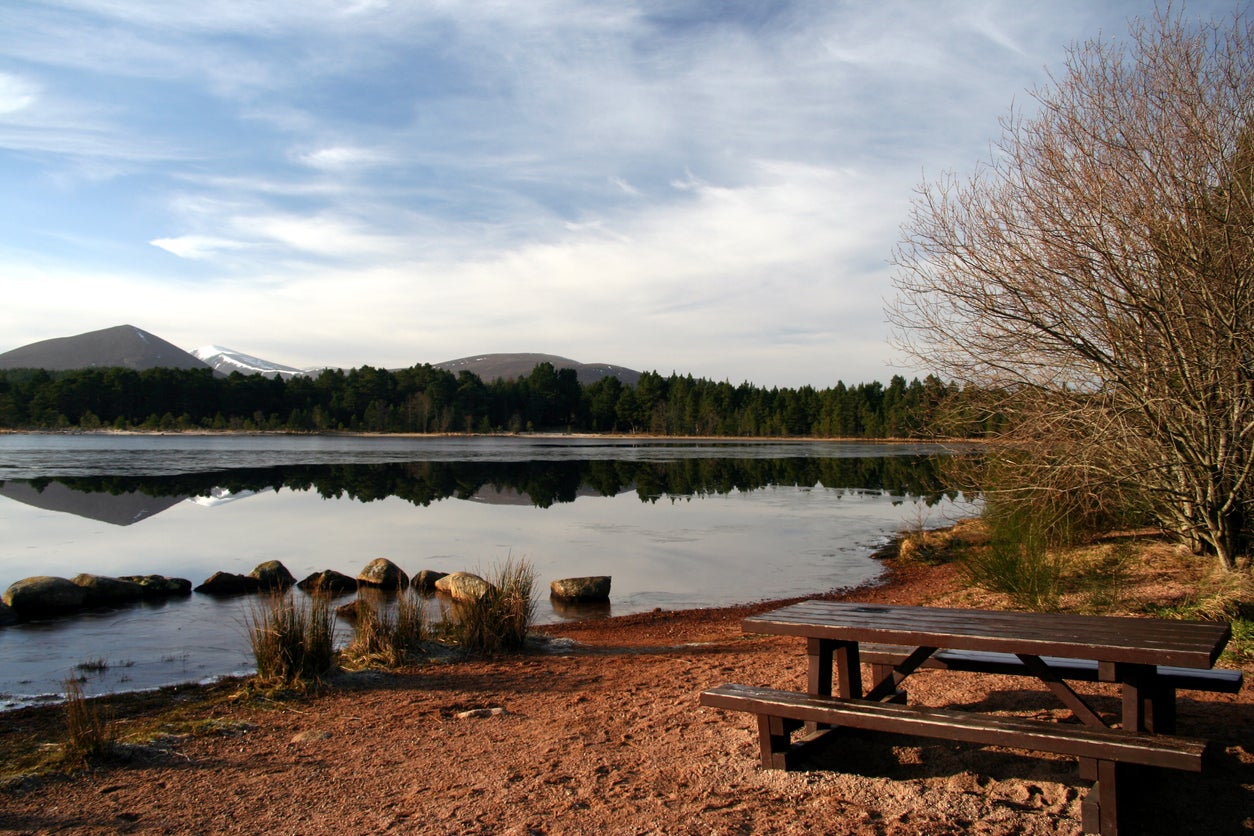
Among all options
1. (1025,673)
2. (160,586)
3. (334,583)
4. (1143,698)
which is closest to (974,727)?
(1143,698)

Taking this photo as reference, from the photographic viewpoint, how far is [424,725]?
233 inches

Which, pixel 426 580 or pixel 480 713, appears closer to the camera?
pixel 480 713

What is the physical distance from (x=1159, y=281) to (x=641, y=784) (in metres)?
7.77

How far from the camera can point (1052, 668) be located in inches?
195

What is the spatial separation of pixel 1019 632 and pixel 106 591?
1327 cm

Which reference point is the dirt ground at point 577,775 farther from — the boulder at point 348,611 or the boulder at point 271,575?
the boulder at point 271,575

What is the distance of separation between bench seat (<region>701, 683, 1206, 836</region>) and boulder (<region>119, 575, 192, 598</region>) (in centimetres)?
1175

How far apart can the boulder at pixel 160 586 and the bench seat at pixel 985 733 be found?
11.7m

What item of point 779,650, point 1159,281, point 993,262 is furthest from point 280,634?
point 1159,281

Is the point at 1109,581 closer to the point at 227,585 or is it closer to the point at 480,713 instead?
the point at 480,713

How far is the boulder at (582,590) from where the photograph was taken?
1341 cm

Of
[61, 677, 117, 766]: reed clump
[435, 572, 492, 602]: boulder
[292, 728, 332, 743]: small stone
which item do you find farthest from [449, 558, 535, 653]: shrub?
[61, 677, 117, 766]: reed clump

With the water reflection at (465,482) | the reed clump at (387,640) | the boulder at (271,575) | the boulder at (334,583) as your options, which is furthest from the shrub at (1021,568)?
the water reflection at (465,482)

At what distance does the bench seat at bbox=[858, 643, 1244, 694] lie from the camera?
170 inches
